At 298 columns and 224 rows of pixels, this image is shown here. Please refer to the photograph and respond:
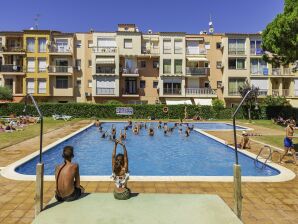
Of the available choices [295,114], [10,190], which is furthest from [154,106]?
[10,190]

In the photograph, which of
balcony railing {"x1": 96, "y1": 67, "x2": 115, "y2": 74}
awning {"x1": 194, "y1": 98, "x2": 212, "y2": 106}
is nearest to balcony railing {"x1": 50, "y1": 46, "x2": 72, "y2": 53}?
balcony railing {"x1": 96, "y1": 67, "x2": 115, "y2": 74}

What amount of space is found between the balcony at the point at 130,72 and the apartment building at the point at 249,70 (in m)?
15.8

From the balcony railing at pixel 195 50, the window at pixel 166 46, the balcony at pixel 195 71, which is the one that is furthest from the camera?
the balcony railing at pixel 195 50

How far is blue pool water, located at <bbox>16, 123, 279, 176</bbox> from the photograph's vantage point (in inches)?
588

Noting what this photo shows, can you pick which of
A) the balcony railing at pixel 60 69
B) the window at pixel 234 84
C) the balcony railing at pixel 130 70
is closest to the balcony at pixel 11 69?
the balcony railing at pixel 60 69

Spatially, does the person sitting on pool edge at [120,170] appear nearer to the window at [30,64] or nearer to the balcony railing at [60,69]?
the balcony railing at [60,69]

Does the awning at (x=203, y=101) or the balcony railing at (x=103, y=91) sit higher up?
the balcony railing at (x=103, y=91)

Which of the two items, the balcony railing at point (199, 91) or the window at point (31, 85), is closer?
the window at point (31, 85)

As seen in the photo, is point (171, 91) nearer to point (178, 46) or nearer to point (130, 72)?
point (130, 72)

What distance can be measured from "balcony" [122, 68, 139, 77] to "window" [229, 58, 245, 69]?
665 inches

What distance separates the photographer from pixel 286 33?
19.8 meters

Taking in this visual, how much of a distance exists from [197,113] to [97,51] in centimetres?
2109

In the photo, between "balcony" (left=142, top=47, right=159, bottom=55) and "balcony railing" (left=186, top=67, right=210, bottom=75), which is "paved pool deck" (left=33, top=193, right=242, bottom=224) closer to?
"balcony railing" (left=186, top=67, right=210, bottom=75)

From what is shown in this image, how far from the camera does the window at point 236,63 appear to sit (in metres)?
55.1
